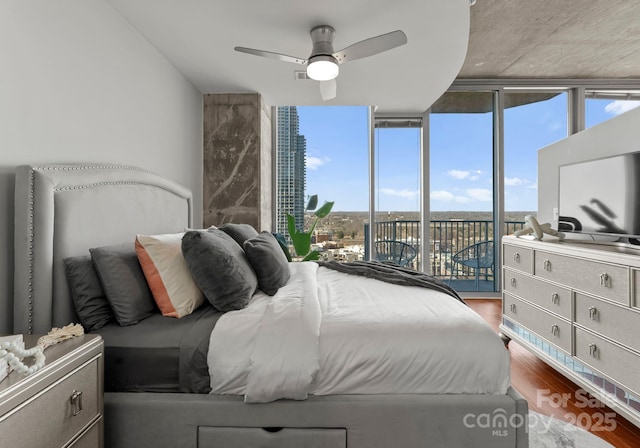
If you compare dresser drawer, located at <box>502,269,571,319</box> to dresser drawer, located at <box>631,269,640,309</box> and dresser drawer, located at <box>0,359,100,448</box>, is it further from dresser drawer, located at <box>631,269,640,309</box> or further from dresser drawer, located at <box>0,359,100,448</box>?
dresser drawer, located at <box>0,359,100,448</box>

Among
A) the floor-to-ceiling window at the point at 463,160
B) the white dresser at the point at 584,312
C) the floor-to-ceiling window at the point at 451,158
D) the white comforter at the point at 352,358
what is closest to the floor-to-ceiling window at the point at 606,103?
the floor-to-ceiling window at the point at 451,158

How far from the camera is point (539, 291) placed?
256 cm

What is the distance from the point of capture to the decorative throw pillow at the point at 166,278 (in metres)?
1.57

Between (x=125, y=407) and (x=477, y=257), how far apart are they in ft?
14.8

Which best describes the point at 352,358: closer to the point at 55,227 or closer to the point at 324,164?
the point at 55,227

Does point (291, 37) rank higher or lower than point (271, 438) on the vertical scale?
higher

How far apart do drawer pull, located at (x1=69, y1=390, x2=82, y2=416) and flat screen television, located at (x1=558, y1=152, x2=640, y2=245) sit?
2.93 m

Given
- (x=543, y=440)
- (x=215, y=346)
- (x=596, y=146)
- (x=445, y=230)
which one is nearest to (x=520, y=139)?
(x=445, y=230)

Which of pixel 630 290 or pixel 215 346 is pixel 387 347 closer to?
pixel 215 346

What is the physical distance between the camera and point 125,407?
1.32 metres

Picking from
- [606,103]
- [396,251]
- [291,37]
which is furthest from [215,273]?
[606,103]

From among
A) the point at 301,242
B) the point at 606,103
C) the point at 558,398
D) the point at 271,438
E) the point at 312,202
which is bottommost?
the point at 558,398

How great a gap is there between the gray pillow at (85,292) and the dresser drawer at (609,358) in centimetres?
255

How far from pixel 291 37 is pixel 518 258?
2506mm
